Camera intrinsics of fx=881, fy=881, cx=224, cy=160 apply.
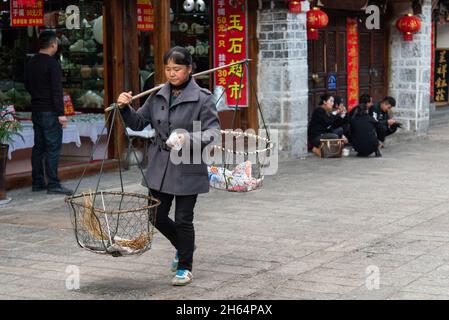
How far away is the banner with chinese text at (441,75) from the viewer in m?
22.2

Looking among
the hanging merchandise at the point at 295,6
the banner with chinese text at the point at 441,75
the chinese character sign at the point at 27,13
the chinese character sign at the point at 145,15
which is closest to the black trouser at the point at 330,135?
the hanging merchandise at the point at 295,6

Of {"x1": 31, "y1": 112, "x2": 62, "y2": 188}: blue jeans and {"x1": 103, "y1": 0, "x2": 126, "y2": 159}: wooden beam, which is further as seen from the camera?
{"x1": 103, "y1": 0, "x2": 126, "y2": 159}: wooden beam

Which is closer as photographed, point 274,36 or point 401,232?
point 401,232

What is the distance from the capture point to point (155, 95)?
6.84 m

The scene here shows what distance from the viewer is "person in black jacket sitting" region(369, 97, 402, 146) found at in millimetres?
15367

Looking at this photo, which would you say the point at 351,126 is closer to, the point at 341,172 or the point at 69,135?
the point at 341,172

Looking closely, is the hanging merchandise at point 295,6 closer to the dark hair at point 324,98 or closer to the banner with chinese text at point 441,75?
the dark hair at point 324,98

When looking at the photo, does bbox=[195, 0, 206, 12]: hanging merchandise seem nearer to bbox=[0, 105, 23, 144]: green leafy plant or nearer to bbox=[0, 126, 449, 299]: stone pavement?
bbox=[0, 126, 449, 299]: stone pavement

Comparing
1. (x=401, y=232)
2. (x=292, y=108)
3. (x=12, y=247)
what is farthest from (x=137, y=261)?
(x=292, y=108)

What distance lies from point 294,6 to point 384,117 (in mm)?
3242

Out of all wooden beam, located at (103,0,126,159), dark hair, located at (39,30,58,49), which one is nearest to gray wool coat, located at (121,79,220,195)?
dark hair, located at (39,30,58,49)

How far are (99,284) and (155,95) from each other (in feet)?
4.97

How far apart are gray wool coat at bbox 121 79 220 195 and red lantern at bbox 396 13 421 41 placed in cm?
1115

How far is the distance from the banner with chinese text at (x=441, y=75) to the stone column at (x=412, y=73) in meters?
4.61
